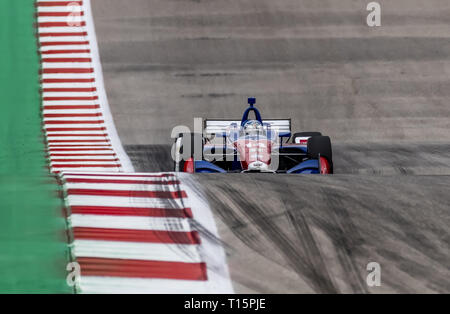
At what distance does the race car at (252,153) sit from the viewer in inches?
289

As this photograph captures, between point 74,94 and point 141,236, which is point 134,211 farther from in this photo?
point 74,94

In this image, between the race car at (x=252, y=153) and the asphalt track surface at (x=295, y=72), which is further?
the asphalt track surface at (x=295, y=72)

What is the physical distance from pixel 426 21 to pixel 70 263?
1150 centimetres

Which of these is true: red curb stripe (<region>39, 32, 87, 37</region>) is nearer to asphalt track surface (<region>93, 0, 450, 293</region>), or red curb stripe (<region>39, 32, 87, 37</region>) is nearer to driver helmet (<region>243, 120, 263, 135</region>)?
asphalt track surface (<region>93, 0, 450, 293</region>)

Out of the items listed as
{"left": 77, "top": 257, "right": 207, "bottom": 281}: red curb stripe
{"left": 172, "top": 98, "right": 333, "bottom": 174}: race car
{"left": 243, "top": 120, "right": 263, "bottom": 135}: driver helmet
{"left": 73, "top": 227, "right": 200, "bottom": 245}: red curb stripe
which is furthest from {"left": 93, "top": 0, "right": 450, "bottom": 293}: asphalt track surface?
{"left": 77, "top": 257, "right": 207, "bottom": 281}: red curb stripe

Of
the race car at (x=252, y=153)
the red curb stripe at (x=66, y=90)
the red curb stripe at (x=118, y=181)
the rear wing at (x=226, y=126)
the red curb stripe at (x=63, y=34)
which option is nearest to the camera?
the red curb stripe at (x=118, y=181)

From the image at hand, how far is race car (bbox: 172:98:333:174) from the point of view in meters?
7.33

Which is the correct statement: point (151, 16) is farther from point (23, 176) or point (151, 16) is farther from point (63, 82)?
point (23, 176)

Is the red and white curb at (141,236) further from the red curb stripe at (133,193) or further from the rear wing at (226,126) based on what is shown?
the rear wing at (226,126)

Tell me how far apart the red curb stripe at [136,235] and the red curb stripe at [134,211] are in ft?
0.82

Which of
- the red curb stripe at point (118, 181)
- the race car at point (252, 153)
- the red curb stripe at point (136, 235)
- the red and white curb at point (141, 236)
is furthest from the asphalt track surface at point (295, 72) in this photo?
the red curb stripe at point (136, 235)

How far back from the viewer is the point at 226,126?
344 inches

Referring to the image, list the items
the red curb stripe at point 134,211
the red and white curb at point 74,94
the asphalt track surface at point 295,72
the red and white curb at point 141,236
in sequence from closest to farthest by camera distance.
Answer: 1. the red and white curb at point 141,236
2. the red curb stripe at point 134,211
3. the red and white curb at point 74,94
4. the asphalt track surface at point 295,72
